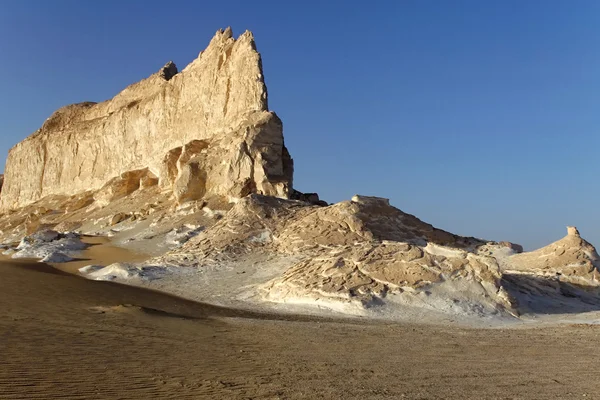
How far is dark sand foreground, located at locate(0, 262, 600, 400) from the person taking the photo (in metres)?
5.43

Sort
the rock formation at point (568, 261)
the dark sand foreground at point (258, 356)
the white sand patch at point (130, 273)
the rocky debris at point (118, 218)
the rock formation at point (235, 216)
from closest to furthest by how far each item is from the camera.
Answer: the dark sand foreground at point (258, 356) < the rock formation at point (235, 216) < the white sand patch at point (130, 273) < the rock formation at point (568, 261) < the rocky debris at point (118, 218)

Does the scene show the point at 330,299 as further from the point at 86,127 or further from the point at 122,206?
the point at 86,127

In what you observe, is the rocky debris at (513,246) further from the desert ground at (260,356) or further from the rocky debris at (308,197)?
the desert ground at (260,356)

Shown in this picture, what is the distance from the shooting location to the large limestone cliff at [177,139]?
27375mm

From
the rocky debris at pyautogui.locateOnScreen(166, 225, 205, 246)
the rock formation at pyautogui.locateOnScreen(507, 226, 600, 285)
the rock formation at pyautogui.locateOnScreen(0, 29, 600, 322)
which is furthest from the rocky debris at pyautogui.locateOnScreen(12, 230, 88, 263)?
the rock formation at pyautogui.locateOnScreen(507, 226, 600, 285)

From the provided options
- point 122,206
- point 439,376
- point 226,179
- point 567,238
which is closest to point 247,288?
point 439,376

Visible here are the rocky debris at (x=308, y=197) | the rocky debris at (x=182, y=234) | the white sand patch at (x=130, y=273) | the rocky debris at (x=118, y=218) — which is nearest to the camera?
the white sand patch at (x=130, y=273)

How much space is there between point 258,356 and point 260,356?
0.09 feet

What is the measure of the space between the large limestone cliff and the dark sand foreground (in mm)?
16370

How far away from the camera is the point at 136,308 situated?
9.88 metres

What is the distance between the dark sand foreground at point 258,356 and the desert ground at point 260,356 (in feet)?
0.05

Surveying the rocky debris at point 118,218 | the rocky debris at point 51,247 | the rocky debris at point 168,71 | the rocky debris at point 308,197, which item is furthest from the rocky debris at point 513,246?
the rocky debris at point 168,71

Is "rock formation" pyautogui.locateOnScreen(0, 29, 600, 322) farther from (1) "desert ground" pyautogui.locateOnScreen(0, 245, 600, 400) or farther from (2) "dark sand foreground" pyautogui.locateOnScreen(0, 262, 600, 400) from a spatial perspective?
(2) "dark sand foreground" pyautogui.locateOnScreen(0, 262, 600, 400)

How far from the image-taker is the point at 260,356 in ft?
23.4
